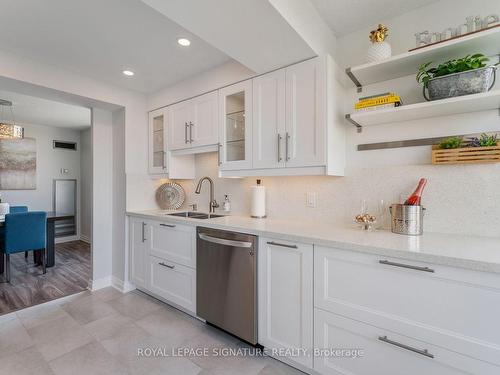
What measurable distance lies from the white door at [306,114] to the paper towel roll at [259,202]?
0.53 metres

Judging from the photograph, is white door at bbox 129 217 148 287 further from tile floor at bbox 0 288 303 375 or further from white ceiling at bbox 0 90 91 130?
white ceiling at bbox 0 90 91 130

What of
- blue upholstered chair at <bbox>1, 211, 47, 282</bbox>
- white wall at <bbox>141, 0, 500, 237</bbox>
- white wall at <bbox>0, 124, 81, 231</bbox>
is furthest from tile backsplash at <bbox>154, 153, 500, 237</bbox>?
white wall at <bbox>0, 124, 81, 231</bbox>

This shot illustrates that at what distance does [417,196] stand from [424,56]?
863mm

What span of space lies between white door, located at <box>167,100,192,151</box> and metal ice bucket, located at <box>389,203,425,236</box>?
79.1 inches

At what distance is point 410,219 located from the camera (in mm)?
1576

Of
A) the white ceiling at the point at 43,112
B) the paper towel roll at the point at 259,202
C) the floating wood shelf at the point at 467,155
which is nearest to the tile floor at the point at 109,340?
the paper towel roll at the point at 259,202

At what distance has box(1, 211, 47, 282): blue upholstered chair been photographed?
315 centimetres

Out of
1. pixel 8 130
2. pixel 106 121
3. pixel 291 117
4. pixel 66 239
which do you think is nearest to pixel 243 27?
pixel 291 117

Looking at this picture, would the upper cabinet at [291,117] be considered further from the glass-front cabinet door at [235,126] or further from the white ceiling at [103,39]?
the white ceiling at [103,39]

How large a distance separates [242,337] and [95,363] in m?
1.04

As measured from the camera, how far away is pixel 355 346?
4.59ft

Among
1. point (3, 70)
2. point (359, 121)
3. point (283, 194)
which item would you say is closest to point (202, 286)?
point (283, 194)

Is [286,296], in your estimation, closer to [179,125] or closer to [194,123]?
[194,123]

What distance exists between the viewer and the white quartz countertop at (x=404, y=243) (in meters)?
1.11
